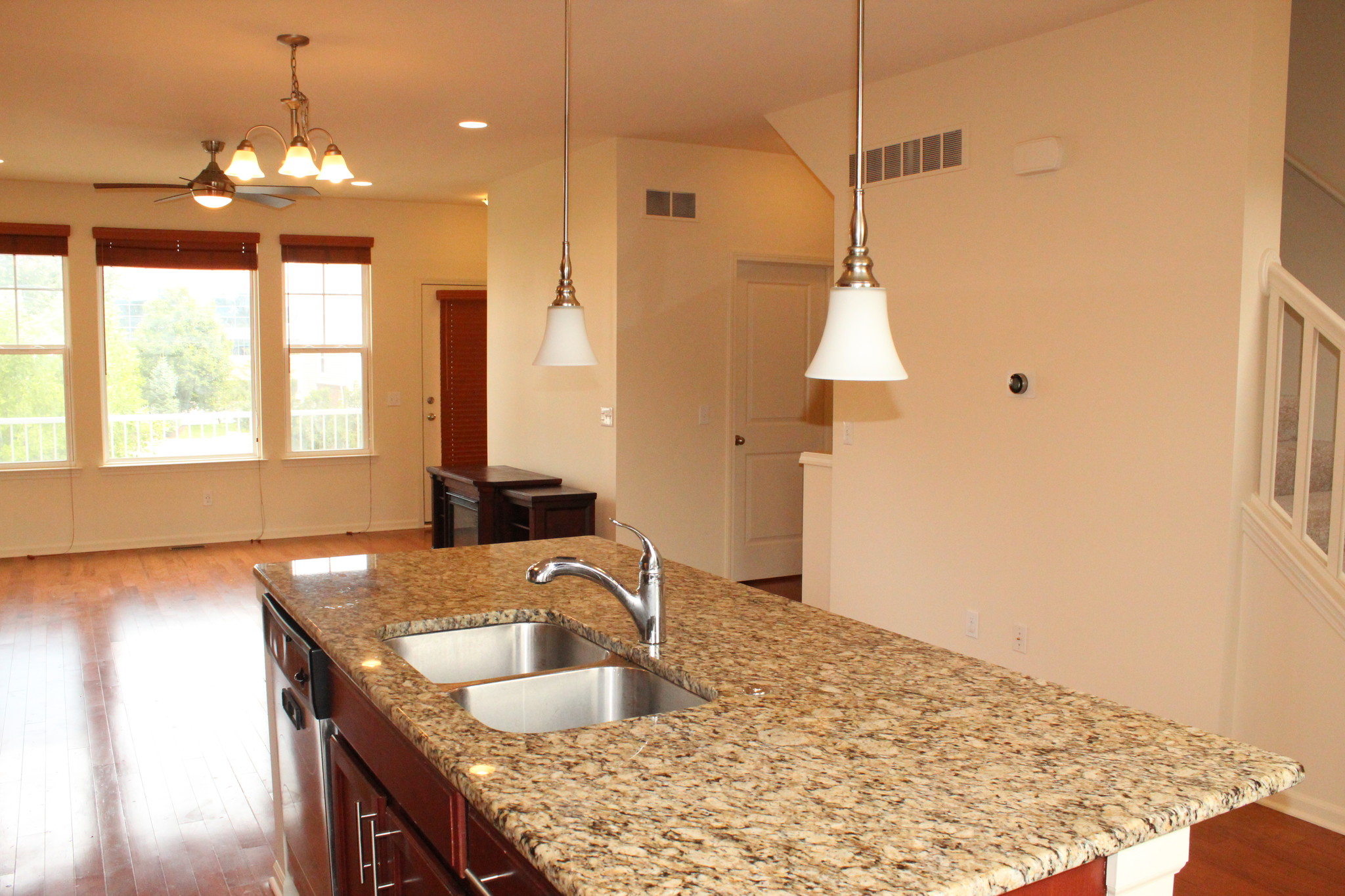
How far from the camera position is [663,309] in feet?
19.5

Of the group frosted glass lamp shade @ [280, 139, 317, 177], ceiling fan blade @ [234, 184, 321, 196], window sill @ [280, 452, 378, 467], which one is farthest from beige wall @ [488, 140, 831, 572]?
window sill @ [280, 452, 378, 467]

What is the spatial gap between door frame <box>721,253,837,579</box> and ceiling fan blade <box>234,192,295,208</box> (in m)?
2.54

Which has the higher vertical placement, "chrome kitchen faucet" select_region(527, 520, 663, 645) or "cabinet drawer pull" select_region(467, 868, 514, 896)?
"chrome kitchen faucet" select_region(527, 520, 663, 645)

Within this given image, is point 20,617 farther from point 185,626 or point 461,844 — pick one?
point 461,844

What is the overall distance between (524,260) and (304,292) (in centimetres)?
236

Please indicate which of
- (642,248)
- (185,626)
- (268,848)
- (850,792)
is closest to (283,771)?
(268,848)

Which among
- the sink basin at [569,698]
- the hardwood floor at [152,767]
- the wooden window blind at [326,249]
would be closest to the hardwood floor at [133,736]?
the hardwood floor at [152,767]

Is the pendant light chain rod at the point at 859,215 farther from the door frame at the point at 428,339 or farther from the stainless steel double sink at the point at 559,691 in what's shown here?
the door frame at the point at 428,339

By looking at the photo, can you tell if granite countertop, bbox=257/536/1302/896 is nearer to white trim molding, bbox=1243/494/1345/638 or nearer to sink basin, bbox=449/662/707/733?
sink basin, bbox=449/662/707/733

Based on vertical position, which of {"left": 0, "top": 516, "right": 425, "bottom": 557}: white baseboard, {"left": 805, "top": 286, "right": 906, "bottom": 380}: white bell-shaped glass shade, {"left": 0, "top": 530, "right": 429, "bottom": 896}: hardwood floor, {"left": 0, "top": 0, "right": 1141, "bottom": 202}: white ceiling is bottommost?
{"left": 0, "top": 530, "right": 429, "bottom": 896}: hardwood floor

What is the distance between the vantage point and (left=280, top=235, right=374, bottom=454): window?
8211mm

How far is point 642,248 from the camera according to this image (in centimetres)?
584

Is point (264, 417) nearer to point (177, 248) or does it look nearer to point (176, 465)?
point (176, 465)

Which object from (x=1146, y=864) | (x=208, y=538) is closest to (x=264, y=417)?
(x=208, y=538)
